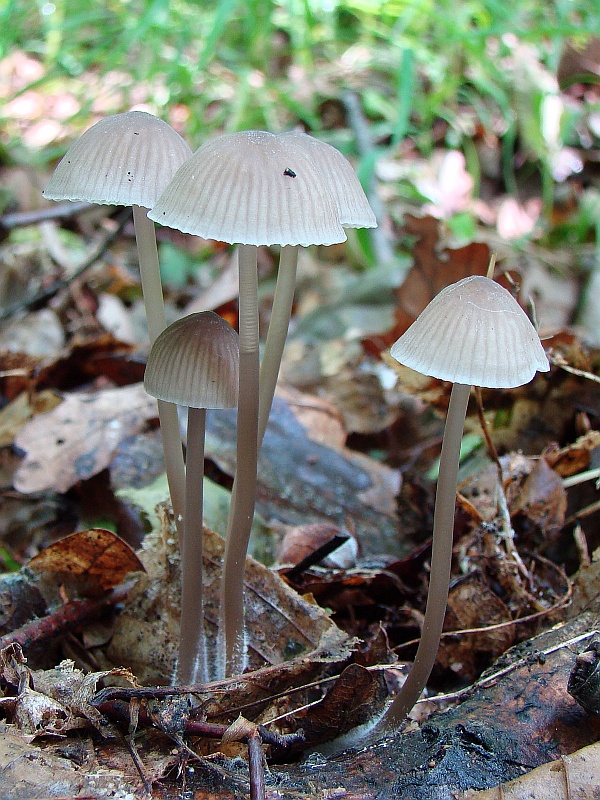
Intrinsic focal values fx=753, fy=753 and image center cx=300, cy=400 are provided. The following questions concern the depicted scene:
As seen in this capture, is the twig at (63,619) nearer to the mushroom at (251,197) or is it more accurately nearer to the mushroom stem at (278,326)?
the mushroom stem at (278,326)

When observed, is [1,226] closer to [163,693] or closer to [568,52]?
[163,693]

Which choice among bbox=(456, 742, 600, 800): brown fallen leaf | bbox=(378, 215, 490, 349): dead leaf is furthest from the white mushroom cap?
bbox=(378, 215, 490, 349): dead leaf

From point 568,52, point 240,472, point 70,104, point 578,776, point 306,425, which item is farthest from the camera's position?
point 70,104

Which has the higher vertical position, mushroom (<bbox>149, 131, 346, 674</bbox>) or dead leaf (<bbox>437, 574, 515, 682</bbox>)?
mushroom (<bbox>149, 131, 346, 674</bbox>)

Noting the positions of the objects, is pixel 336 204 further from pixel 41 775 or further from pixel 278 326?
pixel 41 775

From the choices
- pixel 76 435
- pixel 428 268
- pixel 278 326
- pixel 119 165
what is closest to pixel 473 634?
pixel 278 326

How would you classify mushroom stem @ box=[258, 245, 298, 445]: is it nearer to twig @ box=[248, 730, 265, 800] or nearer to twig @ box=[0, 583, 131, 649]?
twig @ box=[0, 583, 131, 649]

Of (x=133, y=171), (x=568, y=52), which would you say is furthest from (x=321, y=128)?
(x=133, y=171)
